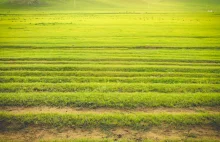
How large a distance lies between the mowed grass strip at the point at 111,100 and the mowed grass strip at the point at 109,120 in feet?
3.80

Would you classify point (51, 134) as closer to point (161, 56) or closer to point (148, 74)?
point (148, 74)

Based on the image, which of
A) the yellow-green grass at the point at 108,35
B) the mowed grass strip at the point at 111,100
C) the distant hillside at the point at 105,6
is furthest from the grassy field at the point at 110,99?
the distant hillside at the point at 105,6

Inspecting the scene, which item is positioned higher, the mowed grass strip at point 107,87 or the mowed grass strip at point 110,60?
the mowed grass strip at point 110,60

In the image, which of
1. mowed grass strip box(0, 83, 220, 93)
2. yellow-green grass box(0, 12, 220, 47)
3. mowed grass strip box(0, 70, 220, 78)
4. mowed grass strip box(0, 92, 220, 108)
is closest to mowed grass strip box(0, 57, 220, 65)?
mowed grass strip box(0, 70, 220, 78)

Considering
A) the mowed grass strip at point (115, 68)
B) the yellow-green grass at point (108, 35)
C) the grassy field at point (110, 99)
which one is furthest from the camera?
the yellow-green grass at point (108, 35)

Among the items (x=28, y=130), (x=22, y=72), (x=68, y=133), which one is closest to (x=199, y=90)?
(x=68, y=133)

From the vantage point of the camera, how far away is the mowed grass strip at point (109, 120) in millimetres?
9445

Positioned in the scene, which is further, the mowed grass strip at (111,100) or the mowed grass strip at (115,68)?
the mowed grass strip at (115,68)

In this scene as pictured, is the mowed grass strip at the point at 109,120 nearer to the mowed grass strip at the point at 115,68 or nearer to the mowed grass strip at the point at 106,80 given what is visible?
the mowed grass strip at the point at 106,80

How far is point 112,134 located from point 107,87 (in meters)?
4.73

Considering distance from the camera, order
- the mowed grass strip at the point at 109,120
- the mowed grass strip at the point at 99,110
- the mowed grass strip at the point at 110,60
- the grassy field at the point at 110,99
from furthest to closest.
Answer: the mowed grass strip at the point at 110,60
the mowed grass strip at the point at 99,110
the mowed grass strip at the point at 109,120
the grassy field at the point at 110,99

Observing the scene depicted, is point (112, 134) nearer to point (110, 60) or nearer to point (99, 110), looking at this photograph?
point (99, 110)

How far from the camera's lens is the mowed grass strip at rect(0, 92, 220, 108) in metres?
11.1

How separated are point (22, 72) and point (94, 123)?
982 cm
